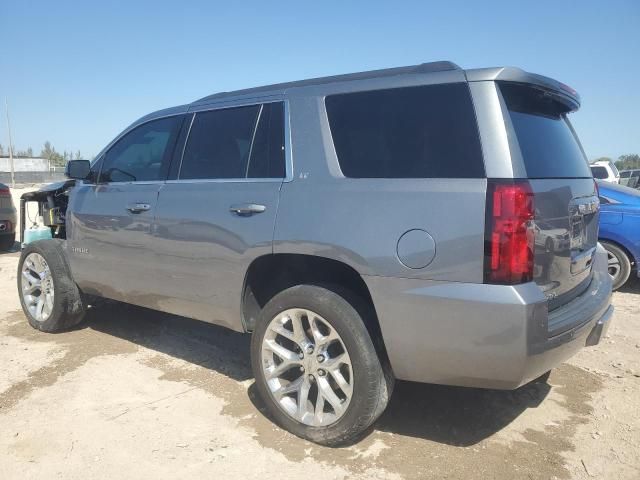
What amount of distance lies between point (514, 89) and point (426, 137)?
496 millimetres

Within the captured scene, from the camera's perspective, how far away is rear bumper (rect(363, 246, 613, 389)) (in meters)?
2.33

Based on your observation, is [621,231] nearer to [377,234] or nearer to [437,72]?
[437,72]

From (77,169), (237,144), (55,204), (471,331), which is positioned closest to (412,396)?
(471,331)

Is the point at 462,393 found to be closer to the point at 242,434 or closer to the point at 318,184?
the point at 242,434

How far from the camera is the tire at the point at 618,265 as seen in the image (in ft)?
20.2

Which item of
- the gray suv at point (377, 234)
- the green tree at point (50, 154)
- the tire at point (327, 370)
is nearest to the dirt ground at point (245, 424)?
the tire at point (327, 370)

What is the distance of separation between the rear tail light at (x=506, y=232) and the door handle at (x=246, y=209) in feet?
4.35

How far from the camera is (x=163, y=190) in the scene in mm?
3768

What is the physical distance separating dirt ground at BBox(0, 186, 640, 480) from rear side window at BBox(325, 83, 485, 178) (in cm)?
151

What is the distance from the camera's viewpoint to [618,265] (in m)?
6.20

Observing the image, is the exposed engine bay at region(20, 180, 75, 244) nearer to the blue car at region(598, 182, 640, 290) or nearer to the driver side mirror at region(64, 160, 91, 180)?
the driver side mirror at region(64, 160, 91, 180)

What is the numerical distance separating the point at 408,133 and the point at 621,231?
4625 millimetres

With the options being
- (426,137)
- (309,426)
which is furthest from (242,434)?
(426,137)

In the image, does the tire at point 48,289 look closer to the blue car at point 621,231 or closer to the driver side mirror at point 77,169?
the driver side mirror at point 77,169
